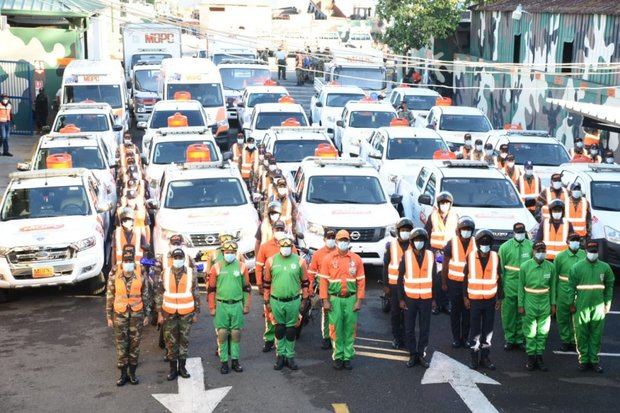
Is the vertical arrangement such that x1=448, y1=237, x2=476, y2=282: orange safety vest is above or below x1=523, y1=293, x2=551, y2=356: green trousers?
above

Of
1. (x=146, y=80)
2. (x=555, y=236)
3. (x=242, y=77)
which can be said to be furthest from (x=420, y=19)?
(x=555, y=236)

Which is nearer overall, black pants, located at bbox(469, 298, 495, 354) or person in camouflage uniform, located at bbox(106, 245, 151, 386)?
person in camouflage uniform, located at bbox(106, 245, 151, 386)

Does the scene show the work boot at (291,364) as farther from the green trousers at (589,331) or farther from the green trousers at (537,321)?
the green trousers at (589,331)

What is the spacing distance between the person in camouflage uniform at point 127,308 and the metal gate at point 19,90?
76.8ft

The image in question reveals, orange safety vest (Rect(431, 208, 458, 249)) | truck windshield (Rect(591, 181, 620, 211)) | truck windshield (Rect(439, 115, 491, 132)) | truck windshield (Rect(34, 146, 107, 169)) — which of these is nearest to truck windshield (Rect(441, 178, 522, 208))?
truck windshield (Rect(591, 181, 620, 211))

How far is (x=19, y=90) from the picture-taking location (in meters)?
34.1

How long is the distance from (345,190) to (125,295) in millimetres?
7108

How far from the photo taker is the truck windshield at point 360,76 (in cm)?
3656

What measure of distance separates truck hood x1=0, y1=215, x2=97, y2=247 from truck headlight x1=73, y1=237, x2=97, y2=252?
0.05 metres

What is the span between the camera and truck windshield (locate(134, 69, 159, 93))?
3606 centimetres

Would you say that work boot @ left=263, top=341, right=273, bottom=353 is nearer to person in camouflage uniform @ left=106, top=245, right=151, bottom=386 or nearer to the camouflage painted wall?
person in camouflage uniform @ left=106, top=245, right=151, bottom=386

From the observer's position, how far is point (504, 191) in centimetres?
1797

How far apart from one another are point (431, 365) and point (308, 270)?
→ 2037 millimetres

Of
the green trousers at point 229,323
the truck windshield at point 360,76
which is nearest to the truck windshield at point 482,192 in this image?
the green trousers at point 229,323
